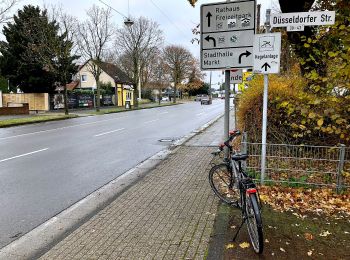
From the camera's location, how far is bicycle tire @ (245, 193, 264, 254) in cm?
373

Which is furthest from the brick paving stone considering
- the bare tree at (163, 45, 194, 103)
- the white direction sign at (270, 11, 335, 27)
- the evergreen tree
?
the bare tree at (163, 45, 194, 103)

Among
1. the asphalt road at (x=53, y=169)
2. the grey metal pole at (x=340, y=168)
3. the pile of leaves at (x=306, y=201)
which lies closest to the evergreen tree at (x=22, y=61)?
the asphalt road at (x=53, y=169)

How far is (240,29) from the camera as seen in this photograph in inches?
281

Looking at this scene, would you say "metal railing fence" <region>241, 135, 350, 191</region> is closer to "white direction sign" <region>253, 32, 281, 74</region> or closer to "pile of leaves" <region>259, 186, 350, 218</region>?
"pile of leaves" <region>259, 186, 350, 218</region>

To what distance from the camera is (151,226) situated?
4684 mm

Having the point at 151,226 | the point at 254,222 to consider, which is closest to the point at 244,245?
the point at 254,222

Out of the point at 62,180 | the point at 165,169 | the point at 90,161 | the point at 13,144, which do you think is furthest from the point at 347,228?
the point at 13,144

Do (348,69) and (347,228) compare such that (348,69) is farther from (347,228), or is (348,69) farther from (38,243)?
(38,243)

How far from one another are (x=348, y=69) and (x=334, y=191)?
6.49 ft

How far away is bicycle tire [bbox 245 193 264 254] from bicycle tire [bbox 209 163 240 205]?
5.09 ft

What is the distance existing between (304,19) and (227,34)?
180 centimetres

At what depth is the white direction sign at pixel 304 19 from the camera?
564 cm

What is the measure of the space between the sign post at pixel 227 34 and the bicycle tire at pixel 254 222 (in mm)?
3806

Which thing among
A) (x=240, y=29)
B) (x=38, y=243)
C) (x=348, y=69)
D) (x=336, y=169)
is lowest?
(x=38, y=243)
